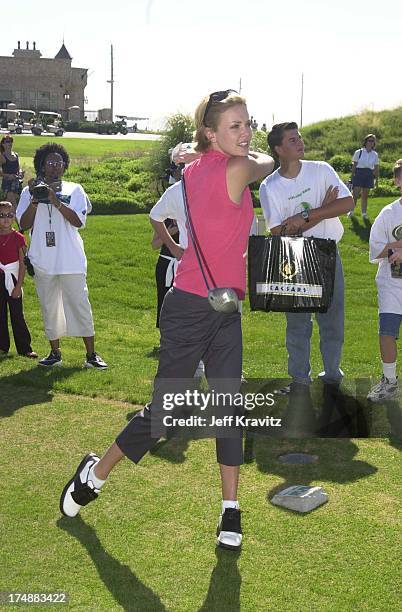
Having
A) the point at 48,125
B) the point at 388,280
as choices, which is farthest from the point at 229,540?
the point at 48,125

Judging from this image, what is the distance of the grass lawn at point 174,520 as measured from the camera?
3.90m

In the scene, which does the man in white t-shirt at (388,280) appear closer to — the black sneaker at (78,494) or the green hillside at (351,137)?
the black sneaker at (78,494)

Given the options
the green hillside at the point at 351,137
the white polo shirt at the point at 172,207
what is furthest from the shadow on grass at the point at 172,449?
the green hillside at the point at 351,137

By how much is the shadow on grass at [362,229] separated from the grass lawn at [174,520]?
10362mm

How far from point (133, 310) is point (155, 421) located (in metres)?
7.96

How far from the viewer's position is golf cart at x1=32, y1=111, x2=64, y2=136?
56.8 metres

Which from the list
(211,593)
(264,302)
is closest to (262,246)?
(264,302)

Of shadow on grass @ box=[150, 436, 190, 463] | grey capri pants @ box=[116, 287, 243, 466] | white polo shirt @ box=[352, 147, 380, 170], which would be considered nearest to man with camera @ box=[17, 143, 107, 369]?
shadow on grass @ box=[150, 436, 190, 463]

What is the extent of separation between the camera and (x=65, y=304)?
836 centimetres

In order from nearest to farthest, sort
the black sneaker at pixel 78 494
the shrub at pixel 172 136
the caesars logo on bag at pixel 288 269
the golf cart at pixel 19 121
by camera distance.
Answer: the black sneaker at pixel 78 494, the caesars logo on bag at pixel 288 269, the shrub at pixel 172 136, the golf cart at pixel 19 121

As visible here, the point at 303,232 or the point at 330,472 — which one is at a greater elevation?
the point at 303,232

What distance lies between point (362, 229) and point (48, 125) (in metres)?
46.9

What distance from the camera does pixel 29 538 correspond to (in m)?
4.42

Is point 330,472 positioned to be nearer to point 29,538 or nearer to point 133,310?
point 29,538
